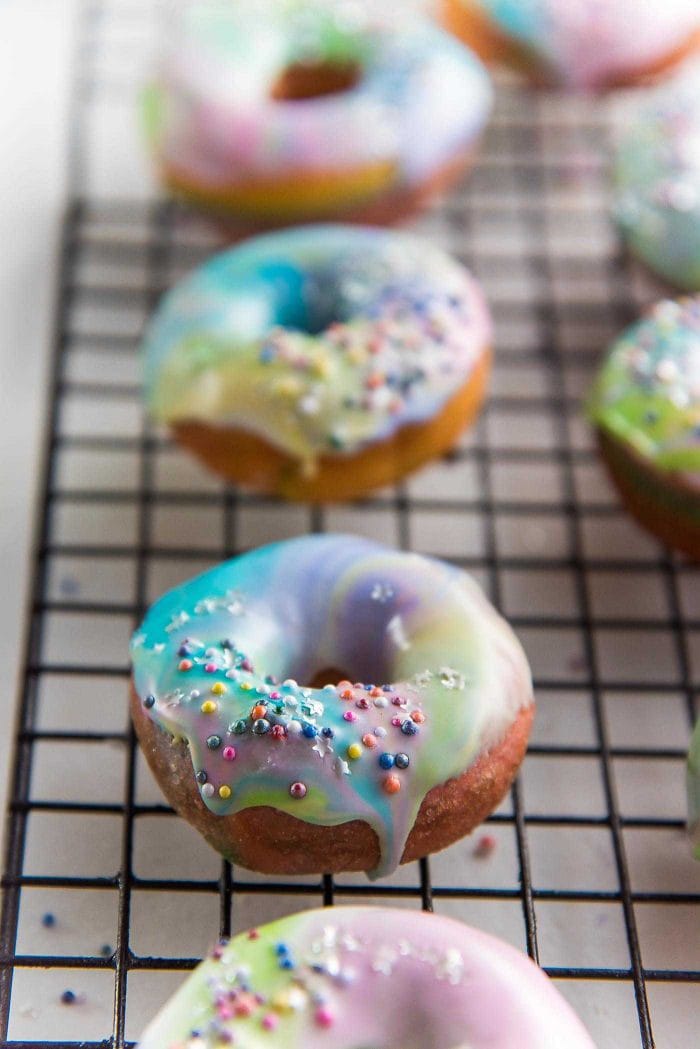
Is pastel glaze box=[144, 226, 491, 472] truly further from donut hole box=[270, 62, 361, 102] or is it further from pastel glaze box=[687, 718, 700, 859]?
pastel glaze box=[687, 718, 700, 859]

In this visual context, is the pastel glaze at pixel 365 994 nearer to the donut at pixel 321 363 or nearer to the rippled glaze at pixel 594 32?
the donut at pixel 321 363

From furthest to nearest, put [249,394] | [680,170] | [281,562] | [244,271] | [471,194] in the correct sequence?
[471,194]
[680,170]
[244,271]
[249,394]
[281,562]

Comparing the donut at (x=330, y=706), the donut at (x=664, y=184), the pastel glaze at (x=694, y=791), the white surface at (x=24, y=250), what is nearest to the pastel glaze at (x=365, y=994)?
the donut at (x=330, y=706)

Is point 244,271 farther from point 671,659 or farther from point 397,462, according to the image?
point 671,659

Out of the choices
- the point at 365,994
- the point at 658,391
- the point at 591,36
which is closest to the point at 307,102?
the point at 591,36

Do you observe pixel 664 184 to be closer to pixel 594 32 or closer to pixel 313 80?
pixel 594 32

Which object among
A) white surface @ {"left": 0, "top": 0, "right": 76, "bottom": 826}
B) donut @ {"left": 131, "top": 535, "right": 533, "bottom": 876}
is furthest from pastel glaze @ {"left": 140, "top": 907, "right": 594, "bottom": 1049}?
white surface @ {"left": 0, "top": 0, "right": 76, "bottom": 826}

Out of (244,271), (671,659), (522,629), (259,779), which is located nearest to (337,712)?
(259,779)
